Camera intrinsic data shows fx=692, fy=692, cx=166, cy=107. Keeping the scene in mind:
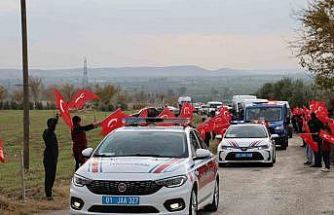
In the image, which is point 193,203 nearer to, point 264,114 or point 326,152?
point 326,152

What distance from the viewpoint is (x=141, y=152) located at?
10836mm

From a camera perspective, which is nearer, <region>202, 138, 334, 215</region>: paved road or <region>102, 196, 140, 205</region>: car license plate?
<region>102, 196, 140, 205</region>: car license plate

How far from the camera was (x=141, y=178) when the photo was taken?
375 inches

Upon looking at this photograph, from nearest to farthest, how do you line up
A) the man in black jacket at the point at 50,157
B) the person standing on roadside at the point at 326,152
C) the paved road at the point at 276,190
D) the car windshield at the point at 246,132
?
the paved road at the point at 276,190, the man in black jacket at the point at 50,157, the person standing on roadside at the point at 326,152, the car windshield at the point at 246,132

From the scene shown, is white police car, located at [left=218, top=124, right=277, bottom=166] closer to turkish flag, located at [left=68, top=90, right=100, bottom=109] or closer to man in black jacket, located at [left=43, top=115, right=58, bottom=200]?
turkish flag, located at [left=68, top=90, right=100, bottom=109]

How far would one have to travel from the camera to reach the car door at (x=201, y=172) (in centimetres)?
1086

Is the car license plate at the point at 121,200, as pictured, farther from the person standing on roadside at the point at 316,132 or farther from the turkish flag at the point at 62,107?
the person standing on roadside at the point at 316,132

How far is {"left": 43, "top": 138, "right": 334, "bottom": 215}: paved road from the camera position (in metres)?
12.8

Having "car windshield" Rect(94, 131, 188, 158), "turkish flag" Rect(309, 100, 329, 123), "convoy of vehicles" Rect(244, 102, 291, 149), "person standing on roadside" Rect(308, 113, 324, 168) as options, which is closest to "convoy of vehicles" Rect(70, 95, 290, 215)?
"car windshield" Rect(94, 131, 188, 158)

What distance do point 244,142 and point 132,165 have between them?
1322cm

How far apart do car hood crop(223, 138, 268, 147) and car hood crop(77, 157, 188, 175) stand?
12316mm

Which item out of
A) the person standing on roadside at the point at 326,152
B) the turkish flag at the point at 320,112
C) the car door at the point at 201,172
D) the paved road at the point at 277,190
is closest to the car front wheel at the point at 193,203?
the car door at the point at 201,172

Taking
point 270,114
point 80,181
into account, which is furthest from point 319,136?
point 80,181

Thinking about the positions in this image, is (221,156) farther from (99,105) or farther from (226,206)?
(99,105)
